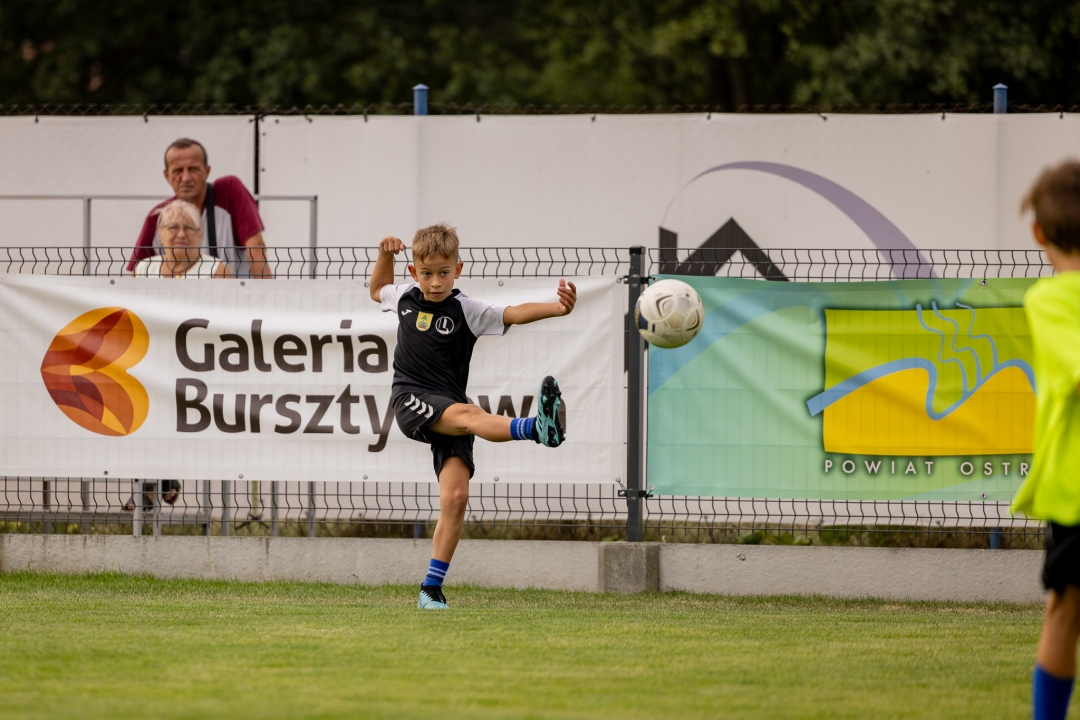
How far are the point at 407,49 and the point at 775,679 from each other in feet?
59.4

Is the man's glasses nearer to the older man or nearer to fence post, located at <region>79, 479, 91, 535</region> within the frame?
the older man

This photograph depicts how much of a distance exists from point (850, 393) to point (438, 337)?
98.1 inches

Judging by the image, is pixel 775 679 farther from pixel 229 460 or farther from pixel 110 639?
pixel 229 460

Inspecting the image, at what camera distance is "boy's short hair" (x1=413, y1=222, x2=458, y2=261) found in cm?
662

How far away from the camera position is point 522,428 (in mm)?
6598

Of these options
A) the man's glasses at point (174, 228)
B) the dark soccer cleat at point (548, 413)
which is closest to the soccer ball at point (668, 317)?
the dark soccer cleat at point (548, 413)

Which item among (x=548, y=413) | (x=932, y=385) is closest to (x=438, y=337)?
(x=548, y=413)

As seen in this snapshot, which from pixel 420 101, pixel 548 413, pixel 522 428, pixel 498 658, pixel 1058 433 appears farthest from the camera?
pixel 420 101

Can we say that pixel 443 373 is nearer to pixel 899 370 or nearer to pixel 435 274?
pixel 435 274

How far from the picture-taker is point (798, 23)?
67.5ft

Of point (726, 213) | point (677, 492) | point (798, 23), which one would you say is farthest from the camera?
point (798, 23)

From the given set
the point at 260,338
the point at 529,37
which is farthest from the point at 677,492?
the point at 529,37

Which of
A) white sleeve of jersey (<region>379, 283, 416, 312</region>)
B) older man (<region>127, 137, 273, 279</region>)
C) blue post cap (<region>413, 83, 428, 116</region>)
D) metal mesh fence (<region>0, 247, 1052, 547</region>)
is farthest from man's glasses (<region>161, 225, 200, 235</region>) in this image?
blue post cap (<region>413, 83, 428, 116</region>)

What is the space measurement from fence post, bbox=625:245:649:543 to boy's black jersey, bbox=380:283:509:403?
128 cm
